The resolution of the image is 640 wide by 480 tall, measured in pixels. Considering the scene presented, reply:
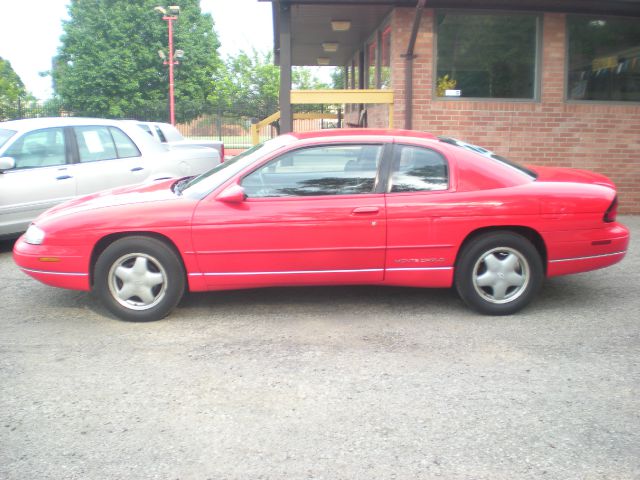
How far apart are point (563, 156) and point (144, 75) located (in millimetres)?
42366

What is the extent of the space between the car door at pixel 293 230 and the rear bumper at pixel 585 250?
54.4 inches

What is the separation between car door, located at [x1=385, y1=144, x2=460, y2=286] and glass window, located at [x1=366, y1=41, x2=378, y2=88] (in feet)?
27.7

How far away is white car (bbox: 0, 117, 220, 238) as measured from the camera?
7977 millimetres

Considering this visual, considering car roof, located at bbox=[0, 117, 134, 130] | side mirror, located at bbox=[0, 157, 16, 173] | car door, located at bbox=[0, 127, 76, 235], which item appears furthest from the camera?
car roof, located at bbox=[0, 117, 134, 130]

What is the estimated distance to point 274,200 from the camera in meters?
5.24

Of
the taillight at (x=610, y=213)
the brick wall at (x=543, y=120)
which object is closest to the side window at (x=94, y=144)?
the brick wall at (x=543, y=120)

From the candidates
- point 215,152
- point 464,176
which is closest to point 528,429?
point 464,176

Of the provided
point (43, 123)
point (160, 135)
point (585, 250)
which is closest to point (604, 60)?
point (585, 250)

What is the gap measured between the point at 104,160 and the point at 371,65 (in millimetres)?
7374

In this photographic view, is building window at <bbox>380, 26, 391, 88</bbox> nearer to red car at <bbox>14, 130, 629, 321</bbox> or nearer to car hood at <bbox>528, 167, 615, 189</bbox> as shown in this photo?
car hood at <bbox>528, 167, 615, 189</bbox>

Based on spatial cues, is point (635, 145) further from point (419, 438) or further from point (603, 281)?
point (419, 438)

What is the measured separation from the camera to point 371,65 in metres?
14.4

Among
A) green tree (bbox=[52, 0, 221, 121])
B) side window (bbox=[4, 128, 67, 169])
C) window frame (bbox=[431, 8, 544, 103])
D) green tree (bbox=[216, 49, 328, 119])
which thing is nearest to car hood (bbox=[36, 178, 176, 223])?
side window (bbox=[4, 128, 67, 169])

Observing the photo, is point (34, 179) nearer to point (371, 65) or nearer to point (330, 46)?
point (371, 65)
